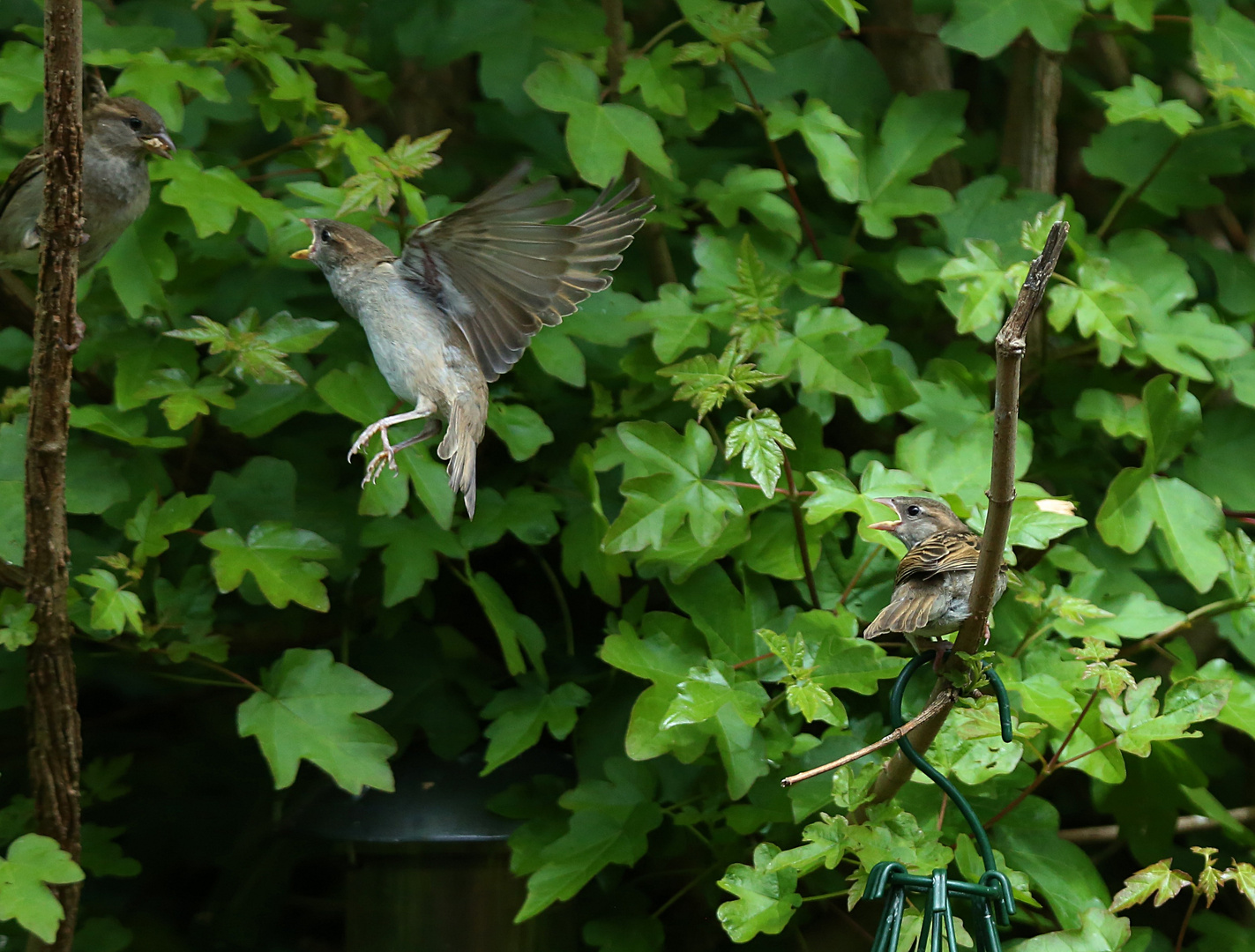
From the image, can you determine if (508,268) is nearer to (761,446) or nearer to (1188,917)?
(761,446)

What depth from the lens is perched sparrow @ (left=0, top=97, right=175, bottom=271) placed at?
172cm

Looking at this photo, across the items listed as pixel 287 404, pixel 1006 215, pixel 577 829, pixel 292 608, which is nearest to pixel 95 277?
pixel 287 404

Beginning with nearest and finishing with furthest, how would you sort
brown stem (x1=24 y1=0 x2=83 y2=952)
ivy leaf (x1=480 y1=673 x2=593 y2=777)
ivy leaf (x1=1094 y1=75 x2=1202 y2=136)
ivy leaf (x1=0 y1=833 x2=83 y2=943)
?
brown stem (x1=24 y1=0 x2=83 y2=952) < ivy leaf (x1=0 y1=833 x2=83 y2=943) < ivy leaf (x1=480 y1=673 x2=593 y2=777) < ivy leaf (x1=1094 y1=75 x2=1202 y2=136)

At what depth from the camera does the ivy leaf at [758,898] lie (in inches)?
58.6

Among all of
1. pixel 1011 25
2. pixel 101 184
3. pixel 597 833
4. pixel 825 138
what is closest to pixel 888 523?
pixel 597 833

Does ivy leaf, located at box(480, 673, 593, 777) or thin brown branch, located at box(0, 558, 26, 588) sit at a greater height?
thin brown branch, located at box(0, 558, 26, 588)

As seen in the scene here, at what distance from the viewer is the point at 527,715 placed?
197 centimetres

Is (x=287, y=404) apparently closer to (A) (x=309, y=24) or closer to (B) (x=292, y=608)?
(B) (x=292, y=608)

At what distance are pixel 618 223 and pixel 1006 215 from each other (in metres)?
1.21

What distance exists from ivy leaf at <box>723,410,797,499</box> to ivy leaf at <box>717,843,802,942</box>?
492 mm

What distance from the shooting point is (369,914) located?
2.03 m

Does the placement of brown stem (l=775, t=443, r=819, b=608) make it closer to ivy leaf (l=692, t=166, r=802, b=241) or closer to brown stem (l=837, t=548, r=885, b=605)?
brown stem (l=837, t=548, r=885, b=605)

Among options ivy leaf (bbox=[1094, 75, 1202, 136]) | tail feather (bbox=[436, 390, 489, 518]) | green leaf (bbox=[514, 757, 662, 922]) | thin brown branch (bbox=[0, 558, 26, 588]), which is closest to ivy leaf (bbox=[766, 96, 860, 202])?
ivy leaf (bbox=[1094, 75, 1202, 136])

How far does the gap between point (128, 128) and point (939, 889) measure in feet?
5.24
